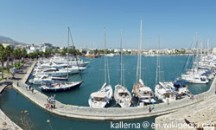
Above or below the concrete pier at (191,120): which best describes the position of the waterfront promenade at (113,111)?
below

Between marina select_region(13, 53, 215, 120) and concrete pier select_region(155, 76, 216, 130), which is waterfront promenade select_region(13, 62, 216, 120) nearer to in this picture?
marina select_region(13, 53, 215, 120)

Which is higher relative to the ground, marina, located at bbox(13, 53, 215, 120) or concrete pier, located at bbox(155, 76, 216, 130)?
concrete pier, located at bbox(155, 76, 216, 130)

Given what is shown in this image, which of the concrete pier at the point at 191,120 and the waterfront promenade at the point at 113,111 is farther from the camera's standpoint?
the waterfront promenade at the point at 113,111

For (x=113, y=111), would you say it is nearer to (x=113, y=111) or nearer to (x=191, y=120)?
(x=113, y=111)

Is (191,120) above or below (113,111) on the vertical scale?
above

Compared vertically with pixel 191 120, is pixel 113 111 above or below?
below

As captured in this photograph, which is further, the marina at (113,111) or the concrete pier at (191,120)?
the marina at (113,111)

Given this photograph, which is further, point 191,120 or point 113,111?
point 113,111

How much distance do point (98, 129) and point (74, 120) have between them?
3.17 metres

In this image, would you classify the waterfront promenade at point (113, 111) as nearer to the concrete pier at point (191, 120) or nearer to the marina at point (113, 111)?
the marina at point (113, 111)

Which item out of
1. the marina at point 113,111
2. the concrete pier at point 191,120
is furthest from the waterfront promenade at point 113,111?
the concrete pier at point 191,120

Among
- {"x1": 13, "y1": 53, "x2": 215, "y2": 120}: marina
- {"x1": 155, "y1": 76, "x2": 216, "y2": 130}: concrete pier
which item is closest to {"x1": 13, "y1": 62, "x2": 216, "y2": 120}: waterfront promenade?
{"x1": 13, "y1": 53, "x2": 215, "y2": 120}: marina

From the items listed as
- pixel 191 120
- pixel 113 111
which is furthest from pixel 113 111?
pixel 191 120

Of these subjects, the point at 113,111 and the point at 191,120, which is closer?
the point at 191,120
